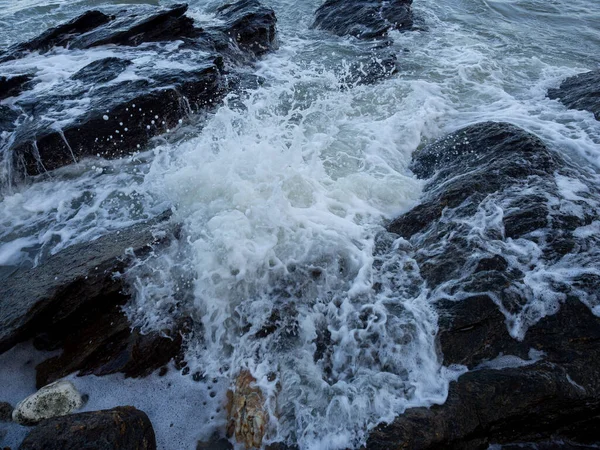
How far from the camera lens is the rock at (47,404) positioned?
337 cm

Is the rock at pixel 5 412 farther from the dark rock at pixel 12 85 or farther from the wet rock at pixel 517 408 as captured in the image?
the dark rock at pixel 12 85

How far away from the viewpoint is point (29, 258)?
5.14 metres

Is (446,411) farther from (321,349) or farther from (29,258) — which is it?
(29,258)

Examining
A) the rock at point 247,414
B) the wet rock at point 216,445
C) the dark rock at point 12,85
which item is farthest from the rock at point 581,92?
the dark rock at point 12,85

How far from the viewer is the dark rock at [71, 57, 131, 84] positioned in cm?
794

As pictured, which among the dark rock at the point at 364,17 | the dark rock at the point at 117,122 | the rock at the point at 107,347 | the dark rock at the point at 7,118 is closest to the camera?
the rock at the point at 107,347

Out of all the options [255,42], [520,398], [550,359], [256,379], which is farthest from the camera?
[255,42]

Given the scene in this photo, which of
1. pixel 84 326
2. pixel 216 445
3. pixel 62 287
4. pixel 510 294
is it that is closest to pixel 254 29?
pixel 62 287

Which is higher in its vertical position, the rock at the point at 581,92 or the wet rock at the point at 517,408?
the rock at the point at 581,92

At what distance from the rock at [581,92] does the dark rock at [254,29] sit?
6884mm

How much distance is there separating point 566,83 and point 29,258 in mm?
9795

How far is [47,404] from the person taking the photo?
3424 mm

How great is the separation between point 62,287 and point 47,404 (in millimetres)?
1124

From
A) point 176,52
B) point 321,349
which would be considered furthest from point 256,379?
point 176,52
